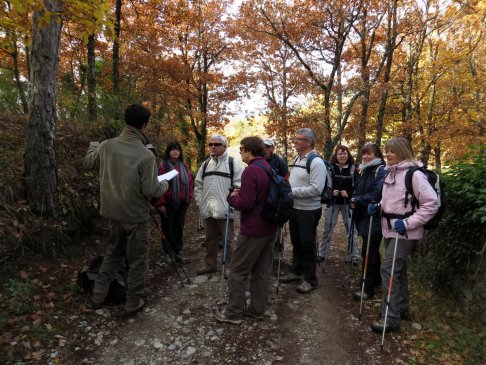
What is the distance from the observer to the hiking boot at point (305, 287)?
4867mm

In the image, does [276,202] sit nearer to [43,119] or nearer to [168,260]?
[168,260]

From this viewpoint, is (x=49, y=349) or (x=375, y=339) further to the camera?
(x=375, y=339)

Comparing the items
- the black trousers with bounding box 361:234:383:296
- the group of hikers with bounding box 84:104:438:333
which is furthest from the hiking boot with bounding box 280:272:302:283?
the black trousers with bounding box 361:234:383:296

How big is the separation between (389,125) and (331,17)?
35.1 ft

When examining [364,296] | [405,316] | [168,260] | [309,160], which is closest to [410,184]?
[309,160]

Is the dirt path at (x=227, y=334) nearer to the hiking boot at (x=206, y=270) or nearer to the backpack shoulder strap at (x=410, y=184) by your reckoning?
the hiking boot at (x=206, y=270)

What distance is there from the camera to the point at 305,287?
489cm

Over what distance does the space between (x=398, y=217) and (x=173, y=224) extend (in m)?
4.09

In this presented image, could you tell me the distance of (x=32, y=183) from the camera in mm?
4676

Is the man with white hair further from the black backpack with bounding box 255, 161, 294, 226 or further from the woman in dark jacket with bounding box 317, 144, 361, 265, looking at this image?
the woman in dark jacket with bounding box 317, 144, 361, 265

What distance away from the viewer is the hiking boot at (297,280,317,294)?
487 centimetres

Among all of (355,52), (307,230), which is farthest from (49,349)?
(355,52)

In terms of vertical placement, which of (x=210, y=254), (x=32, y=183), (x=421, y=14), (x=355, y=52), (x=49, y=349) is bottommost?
(x=49, y=349)

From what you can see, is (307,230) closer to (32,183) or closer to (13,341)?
(13,341)
